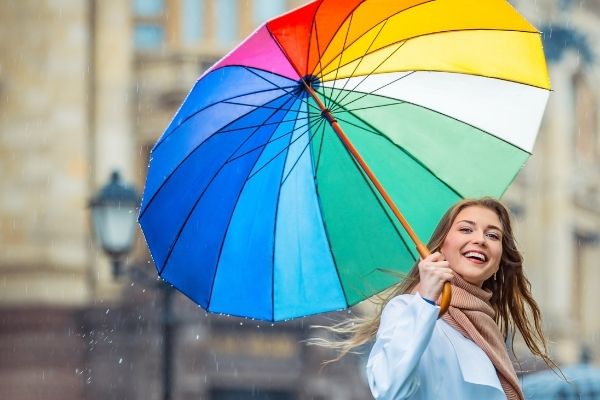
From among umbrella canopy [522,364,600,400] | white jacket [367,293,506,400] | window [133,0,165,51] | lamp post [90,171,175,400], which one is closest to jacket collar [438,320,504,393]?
white jacket [367,293,506,400]

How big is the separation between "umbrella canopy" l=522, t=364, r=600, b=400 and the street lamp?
3350mm

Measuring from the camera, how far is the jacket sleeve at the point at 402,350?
146 inches

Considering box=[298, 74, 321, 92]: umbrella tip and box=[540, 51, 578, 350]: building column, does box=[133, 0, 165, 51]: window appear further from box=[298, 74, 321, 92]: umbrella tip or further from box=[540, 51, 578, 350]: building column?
box=[298, 74, 321, 92]: umbrella tip

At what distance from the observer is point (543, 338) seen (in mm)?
4383

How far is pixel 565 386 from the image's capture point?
33.6 ft

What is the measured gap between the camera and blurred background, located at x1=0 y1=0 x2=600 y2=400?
2248 centimetres

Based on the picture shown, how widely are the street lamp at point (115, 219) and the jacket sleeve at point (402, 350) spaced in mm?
8275

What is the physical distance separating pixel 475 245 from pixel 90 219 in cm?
1939

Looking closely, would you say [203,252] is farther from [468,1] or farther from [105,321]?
[105,321]

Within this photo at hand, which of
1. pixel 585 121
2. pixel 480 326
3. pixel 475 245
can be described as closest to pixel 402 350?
pixel 480 326

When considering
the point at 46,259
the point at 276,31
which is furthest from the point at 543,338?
the point at 46,259

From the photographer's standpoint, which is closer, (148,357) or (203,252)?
(203,252)

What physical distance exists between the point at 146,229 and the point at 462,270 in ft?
4.44

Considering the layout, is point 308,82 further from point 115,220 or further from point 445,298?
point 115,220
